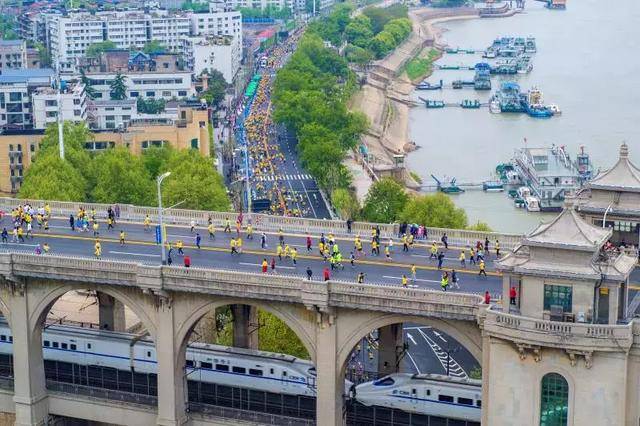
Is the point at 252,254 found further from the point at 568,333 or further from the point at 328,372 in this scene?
the point at 568,333

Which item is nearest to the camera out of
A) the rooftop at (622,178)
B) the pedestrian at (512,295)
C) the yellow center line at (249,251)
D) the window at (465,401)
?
the pedestrian at (512,295)

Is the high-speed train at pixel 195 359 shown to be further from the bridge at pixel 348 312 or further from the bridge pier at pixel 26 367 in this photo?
the bridge pier at pixel 26 367

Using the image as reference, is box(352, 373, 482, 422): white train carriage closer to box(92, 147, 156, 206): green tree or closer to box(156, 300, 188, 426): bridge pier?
box(156, 300, 188, 426): bridge pier

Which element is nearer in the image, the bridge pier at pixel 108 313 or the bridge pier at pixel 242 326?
the bridge pier at pixel 242 326

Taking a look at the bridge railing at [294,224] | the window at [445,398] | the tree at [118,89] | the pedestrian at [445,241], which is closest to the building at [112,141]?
the tree at [118,89]

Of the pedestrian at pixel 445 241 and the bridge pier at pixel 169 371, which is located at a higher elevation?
the pedestrian at pixel 445 241

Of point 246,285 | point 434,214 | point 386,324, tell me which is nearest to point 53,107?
point 434,214
